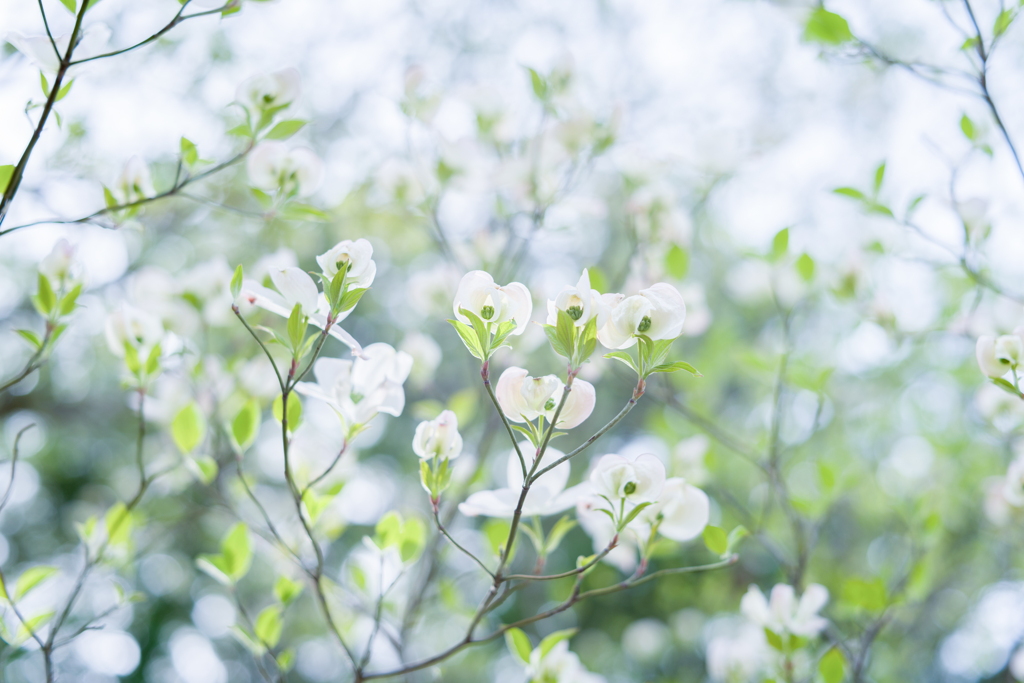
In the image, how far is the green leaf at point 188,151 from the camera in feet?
1.99

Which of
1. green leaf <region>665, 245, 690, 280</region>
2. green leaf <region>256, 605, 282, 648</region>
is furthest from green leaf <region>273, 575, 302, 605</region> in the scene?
green leaf <region>665, 245, 690, 280</region>

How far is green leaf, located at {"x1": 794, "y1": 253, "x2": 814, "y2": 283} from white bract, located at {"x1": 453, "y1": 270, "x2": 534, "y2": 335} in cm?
64

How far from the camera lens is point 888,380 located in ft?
6.96

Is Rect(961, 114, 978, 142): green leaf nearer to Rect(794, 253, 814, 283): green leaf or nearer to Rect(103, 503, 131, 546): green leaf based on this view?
Rect(794, 253, 814, 283): green leaf

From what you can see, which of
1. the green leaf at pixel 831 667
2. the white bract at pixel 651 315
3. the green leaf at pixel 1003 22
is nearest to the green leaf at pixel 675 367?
the white bract at pixel 651 315

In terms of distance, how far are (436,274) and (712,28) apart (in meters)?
1.67

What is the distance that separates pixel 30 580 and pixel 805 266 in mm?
1031

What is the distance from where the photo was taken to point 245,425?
632mm

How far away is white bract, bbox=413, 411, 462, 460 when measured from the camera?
47cm

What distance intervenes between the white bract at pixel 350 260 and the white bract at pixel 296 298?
0.07 feet

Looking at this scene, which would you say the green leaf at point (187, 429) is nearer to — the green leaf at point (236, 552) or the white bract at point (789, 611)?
the green leaf at point (236, 552)

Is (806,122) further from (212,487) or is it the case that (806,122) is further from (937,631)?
(212,487)

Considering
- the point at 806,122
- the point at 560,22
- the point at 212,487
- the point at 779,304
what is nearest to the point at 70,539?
the point at 212,487

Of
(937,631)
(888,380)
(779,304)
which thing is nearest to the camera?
(779,304)
